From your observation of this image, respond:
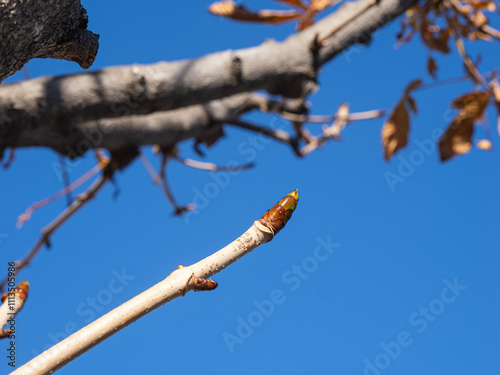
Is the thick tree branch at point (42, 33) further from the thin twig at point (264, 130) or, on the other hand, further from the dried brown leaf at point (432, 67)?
the dried brown leaf at point (432, 67)

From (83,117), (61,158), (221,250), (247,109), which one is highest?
(247,109)

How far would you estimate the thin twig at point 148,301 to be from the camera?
636 millimetres

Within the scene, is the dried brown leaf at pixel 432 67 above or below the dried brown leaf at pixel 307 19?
below

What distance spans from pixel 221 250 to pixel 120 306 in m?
0.16

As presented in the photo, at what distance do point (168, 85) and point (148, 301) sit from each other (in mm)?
560

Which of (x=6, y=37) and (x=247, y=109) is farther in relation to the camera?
(x=247, y=109)

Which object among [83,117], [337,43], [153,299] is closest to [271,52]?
[337,43]

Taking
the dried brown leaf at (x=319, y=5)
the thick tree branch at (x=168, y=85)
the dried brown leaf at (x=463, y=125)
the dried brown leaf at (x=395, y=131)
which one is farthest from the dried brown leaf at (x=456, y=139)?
the dried brown leaf at (x=319, y=5)

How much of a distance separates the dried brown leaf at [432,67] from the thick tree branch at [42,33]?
1.65 metres

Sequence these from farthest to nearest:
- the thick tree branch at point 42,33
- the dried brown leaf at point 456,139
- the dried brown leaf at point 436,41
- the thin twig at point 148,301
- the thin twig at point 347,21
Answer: the dried brown leaf at point 436,41, the dried brown leaf at point 456,139, the thin twig at point 347,21, the thick tree branch at point 42,33, the thin twig at point 148,301

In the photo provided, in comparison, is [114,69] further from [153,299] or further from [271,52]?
[153,299]

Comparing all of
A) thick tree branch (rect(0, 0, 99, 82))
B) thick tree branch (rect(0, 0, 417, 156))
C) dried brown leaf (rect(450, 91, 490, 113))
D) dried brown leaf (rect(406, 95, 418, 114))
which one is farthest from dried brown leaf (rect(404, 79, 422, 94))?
thick tree branch (rect(0, 0, 99, 82))

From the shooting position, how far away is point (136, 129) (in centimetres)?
140

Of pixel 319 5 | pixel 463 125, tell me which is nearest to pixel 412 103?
pixel 463 125
